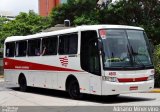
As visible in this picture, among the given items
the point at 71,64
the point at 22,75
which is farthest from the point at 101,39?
the point at 22,75

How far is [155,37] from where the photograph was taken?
3459cm

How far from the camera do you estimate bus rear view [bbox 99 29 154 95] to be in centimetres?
1706

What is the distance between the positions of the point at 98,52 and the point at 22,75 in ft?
28.1

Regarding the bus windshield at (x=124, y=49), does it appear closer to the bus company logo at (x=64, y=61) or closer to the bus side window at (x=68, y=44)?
the bus side window at (x=68, y=44)

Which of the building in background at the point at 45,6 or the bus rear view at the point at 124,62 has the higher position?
the building in background at the point at 45,6

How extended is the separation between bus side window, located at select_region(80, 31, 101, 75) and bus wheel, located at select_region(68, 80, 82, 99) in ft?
3.38

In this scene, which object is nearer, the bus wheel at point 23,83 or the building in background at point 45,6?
the bus wheel at point 23,83

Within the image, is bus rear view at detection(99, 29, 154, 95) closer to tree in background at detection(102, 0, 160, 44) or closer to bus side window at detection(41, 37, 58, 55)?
bus side window at detection(41, 37, 58, 55)

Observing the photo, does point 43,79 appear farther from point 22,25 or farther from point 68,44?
point 22,25

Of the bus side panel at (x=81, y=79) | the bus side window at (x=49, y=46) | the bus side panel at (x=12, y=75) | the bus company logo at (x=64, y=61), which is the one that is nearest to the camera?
the bus side panel at (x=81, y=79)

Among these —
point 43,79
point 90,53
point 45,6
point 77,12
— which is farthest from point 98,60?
point 45,6

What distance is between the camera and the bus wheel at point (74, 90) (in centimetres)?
1902

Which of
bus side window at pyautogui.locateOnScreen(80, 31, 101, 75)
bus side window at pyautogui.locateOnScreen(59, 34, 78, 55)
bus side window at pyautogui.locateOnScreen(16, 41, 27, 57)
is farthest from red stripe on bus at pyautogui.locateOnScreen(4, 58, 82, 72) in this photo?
bus side window at pyautogui.locateOnScreen(80, 31, 101, 75)

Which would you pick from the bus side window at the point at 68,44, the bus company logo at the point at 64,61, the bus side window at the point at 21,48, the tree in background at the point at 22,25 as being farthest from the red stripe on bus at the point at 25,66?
the tree in background at the point at 22,25
